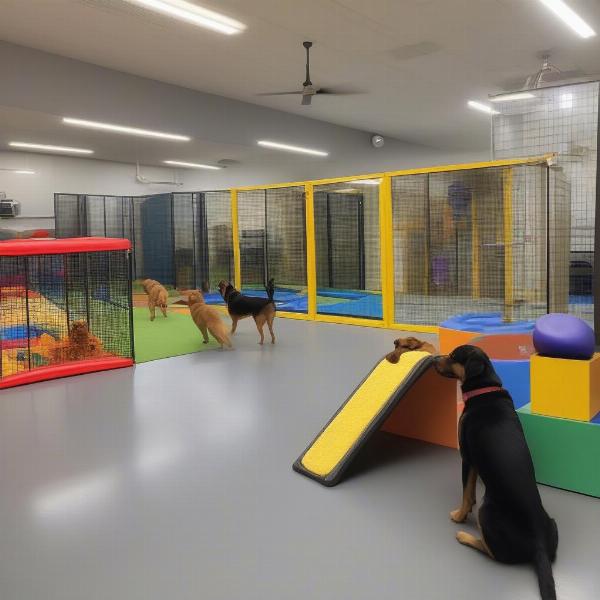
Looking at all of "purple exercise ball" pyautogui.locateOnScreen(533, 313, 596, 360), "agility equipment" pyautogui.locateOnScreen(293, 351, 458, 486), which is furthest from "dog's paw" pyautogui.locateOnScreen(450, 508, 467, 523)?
"purple exercise ball" pyautogui.locateOnScreen(533, 313, 596, 360)

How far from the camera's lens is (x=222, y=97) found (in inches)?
338

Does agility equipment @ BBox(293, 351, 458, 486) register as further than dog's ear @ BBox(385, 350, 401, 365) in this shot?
No

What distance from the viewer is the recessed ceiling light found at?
7227 millimetres

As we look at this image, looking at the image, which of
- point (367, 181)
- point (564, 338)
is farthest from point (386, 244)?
point (564, 338)

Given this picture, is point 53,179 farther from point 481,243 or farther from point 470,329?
point 470,329

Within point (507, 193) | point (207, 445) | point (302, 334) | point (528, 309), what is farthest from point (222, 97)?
point (207, 445)

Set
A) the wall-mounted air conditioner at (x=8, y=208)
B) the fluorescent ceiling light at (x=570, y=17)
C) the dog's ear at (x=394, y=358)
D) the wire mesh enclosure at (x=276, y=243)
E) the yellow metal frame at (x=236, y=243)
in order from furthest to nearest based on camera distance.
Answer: the wall-mounted air conditioner at (x=8, y=208) < the yellow metal frame at (x=236, y=243) < the wire mesh enclosure at (x=276, y=243) < the fluorescent ceiling light at (x=570, y=17) < the dog's ear at (x=394, y=358)

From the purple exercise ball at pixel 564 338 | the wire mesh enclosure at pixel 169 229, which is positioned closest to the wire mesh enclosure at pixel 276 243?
the wire mesh enclosure at pixel 169 229

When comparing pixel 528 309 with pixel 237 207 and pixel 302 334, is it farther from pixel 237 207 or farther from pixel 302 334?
pixel 237 207

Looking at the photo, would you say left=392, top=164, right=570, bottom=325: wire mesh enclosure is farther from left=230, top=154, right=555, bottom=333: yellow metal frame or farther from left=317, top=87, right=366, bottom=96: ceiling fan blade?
left=317, top=87, right=366, bottom=96: ceiling fan blade

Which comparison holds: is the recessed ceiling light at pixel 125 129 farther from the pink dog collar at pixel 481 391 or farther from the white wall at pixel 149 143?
the pink dog collar at pixel 481 391

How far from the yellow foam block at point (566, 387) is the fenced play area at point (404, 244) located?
2.74 m

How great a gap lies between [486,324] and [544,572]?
331cm

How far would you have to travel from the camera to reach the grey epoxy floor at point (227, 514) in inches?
68.5
